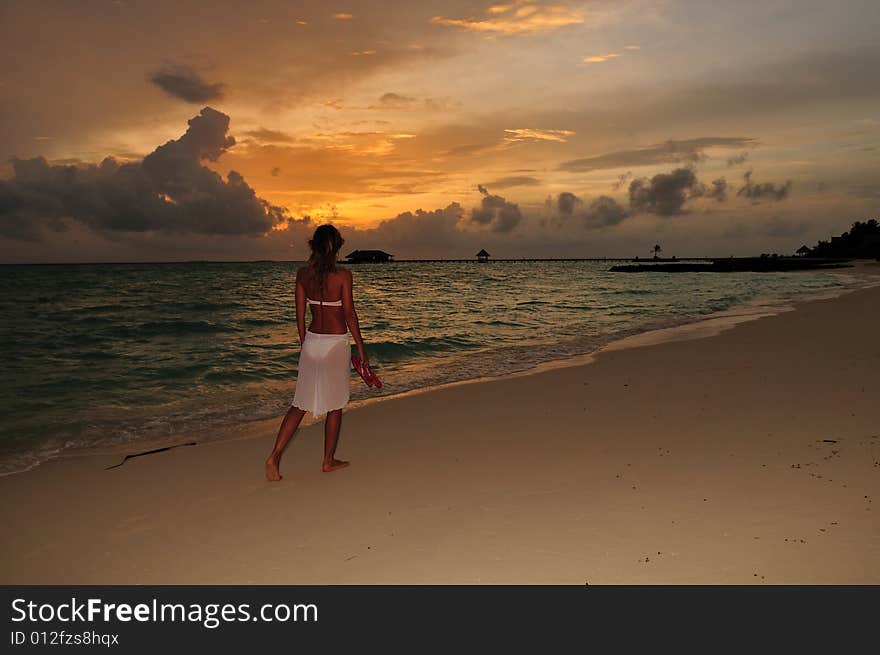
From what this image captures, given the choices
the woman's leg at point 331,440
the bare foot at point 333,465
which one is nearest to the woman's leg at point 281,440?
the woman's leg at point 331,440

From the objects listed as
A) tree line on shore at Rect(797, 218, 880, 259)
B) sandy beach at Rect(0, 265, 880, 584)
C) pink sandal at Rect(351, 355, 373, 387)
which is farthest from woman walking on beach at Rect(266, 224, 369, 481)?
tree line on shore at Rect(797, 218, 880, 259)

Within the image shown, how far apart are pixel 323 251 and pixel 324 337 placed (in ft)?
2.84

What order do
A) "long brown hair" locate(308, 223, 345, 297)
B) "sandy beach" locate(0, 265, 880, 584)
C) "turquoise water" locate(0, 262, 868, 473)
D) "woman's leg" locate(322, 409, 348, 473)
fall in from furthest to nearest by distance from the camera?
"turquoise water" locate(0, 262, 868, 473) → "woman's leg" locate(322, 409, 348, 473) → "long brown hair" locate(308, 223, 345, 297) → "sandy beach" locate(0, 265, 880, 584)

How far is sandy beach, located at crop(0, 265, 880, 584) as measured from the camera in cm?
369

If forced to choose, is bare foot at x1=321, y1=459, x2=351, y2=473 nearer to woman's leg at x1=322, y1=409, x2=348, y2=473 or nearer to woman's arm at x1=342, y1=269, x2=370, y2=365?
woman's leg at x1=322, y1=409, x2=348, y2=473

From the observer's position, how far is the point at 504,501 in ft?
15.4

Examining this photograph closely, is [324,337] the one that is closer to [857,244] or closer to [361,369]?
[361,369]

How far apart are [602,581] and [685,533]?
880mm

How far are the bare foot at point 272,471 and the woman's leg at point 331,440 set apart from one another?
482 millimetres
